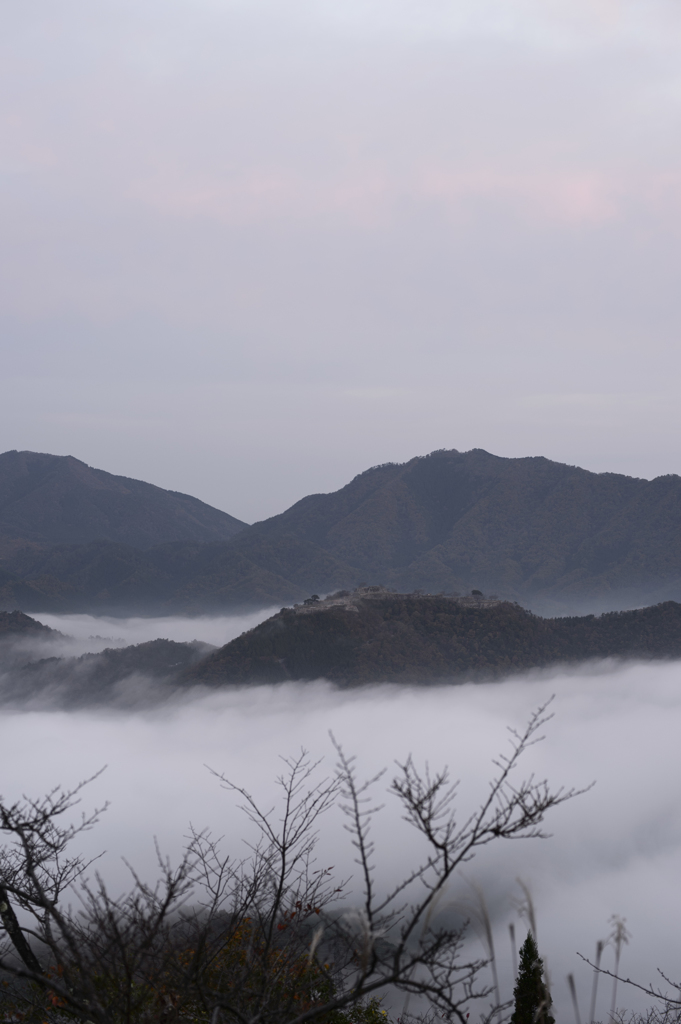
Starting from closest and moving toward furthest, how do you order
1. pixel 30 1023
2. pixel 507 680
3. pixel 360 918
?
pixel 360 918, pixel 30 1023, pixel 507 680

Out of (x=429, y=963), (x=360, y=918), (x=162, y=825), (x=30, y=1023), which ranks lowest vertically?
(x=162, y=825)

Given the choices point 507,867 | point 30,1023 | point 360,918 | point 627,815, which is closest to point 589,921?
point 507,867

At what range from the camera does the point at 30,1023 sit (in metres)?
12.7

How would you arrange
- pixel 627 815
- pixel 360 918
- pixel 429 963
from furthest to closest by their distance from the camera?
pixel 627 815, pixel 429 963, pixel 360 918

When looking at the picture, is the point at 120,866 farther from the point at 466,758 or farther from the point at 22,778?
the point at 466,758

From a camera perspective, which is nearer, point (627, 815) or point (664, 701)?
point (627, 815)

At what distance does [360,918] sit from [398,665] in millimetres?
198557

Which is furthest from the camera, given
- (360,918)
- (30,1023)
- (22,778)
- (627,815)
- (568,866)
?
(22,778)

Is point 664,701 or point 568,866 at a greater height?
point 664,701

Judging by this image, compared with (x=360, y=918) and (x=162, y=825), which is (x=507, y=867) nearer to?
(x=162, y=825)

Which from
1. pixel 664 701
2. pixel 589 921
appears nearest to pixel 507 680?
pixel 664 701

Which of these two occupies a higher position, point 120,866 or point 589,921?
point 120,866

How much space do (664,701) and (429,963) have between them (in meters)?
216

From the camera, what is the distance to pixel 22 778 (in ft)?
605
